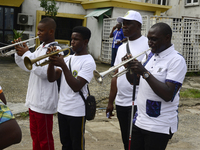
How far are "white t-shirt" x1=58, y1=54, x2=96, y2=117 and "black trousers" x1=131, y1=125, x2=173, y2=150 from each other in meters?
0.72

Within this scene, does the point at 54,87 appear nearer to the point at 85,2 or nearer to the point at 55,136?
the point at 55,136

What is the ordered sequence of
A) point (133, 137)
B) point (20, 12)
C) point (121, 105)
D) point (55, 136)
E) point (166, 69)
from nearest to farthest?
point (166, 69) < point (133, 137) < point (121, 105) < point (55, 136) < point (20, 12)

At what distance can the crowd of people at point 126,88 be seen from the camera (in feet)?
8.48

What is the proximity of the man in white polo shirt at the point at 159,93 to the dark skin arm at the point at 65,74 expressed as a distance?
2.49 ft

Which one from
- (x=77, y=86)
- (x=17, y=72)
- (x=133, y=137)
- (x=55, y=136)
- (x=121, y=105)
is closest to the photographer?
(x=133, y=137)

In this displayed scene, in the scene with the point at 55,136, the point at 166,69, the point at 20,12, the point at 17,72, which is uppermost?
→ the point at 20,12

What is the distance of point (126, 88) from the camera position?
342 cm

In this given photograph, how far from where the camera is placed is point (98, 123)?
5.64 meters

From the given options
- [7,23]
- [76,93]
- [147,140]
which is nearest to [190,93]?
[76,93]

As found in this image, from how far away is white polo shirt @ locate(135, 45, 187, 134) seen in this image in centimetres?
255

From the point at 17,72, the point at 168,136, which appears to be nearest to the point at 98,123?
the point at 168,136

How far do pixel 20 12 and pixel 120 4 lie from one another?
5033mm

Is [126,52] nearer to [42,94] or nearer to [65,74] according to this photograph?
[65,74]

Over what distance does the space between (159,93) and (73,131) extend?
120 centimetres
